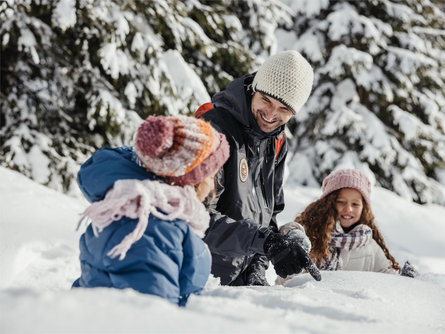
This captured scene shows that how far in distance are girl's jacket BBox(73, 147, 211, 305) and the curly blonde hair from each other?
1.66 meters

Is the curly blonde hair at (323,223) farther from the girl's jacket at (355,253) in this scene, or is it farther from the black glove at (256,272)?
the black glove at (256,272)

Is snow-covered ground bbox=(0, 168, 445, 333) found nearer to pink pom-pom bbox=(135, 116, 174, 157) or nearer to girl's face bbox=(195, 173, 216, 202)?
girl's face bbox=(195, 173, 216, 202)

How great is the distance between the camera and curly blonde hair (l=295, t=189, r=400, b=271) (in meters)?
3.09

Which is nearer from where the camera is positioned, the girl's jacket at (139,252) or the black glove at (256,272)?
the girl's jacket at (139,252)

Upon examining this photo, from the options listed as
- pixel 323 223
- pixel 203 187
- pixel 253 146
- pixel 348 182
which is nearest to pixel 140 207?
pixel 203 187

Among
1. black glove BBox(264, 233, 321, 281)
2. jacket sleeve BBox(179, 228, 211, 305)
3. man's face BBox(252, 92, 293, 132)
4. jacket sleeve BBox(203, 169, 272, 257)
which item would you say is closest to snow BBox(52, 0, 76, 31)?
man's face BBox(252, 92, 293, 132)

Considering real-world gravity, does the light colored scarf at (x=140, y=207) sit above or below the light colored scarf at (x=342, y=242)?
above

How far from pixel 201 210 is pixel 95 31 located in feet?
13.5

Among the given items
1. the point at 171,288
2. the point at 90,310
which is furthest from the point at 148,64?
the point at 90,310

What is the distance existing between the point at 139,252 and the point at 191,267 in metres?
0.20

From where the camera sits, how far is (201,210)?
1.59 meters

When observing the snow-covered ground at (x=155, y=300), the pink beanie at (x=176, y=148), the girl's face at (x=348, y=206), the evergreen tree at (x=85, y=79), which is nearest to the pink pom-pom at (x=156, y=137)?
the pink beanie at (x=176, y=148)

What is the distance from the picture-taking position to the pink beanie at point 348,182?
10.5 ft

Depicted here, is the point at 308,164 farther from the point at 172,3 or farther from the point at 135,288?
the point at 135,288
